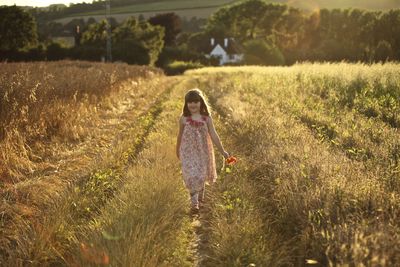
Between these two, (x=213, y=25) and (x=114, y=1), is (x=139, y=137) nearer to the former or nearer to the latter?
(x=213, y=25)

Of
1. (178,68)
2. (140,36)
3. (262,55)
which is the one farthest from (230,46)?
(140,36)

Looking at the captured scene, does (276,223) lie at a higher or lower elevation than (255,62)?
higher

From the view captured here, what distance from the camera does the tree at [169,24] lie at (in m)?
80.0

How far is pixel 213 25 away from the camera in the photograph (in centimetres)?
9512

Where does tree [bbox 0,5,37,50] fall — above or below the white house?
above

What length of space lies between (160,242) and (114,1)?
141208 millimetres

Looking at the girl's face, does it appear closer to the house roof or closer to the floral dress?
the floral dress

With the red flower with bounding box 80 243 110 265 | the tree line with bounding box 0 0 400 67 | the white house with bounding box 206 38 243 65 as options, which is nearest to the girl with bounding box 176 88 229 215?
the red flower with bounding box 80 243 110 265

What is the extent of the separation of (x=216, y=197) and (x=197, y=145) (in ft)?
2.36

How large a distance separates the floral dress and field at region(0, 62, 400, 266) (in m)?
0.30

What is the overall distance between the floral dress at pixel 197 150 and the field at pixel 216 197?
0.30 metres

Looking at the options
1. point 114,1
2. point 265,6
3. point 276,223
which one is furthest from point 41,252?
point 114,1

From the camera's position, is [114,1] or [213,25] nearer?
[213,25]

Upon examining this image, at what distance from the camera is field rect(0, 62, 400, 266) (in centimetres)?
374
